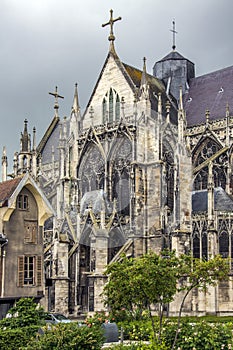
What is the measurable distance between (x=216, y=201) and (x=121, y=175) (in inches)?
312

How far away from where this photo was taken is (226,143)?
4578 centimetres

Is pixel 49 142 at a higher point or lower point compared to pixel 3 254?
higher

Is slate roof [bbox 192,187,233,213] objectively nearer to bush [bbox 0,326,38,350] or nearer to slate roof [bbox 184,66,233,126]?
slate roof [bbox 184,66,233,126]

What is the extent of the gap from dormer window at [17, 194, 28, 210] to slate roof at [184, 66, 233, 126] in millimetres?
26232

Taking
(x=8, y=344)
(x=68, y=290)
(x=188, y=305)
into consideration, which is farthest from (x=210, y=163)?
(x=8, y=344)

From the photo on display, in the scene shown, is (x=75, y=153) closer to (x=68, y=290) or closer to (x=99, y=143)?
(x=99, y=143)

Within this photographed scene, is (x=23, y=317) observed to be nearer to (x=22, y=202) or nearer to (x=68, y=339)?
(x=68, y=339)

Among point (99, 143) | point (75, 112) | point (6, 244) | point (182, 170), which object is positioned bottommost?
point (6, 244)

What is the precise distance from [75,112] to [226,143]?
12648mm

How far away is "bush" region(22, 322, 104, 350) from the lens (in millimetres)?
15352

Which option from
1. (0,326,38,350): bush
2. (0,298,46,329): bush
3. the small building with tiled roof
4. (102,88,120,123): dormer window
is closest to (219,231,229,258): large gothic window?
(102,88,120,123): dormer window

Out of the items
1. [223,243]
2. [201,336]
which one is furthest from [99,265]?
[201,336]

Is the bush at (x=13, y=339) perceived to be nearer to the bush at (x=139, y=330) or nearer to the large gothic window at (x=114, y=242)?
the bush at (x=139, y=330)

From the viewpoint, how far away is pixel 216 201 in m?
40.8
